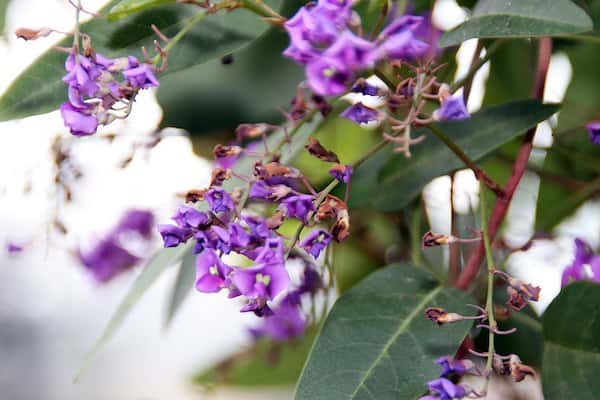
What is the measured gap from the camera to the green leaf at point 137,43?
0.45 metres

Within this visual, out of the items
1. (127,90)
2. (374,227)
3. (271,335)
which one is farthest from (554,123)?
(127,90)

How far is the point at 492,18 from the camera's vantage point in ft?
1.35

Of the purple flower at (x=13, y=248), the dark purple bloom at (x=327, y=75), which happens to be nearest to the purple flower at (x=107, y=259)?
the purple flower at (x=13, y=248)

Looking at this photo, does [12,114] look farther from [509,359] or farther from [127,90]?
[509,359]

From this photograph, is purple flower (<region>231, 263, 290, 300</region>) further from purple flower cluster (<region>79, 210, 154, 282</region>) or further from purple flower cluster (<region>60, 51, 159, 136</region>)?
purple flower cluster (<region>79, 210, 154, 282</region>)

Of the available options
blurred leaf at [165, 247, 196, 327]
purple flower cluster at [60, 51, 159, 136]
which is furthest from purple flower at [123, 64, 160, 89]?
blurred leaf at [165, 247, 196, 327]

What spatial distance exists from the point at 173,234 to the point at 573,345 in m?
0.22

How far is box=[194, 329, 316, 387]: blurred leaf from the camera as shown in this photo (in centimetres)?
92

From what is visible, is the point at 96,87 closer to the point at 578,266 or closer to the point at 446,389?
the point at 446,389

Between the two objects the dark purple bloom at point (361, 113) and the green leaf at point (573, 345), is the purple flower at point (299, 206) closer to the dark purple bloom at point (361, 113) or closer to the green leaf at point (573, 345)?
the dark purple bloom at point (361, 113)

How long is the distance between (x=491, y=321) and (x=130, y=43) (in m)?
0.23

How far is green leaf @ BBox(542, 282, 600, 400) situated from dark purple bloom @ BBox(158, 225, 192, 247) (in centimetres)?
21

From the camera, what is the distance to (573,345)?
0.47 m

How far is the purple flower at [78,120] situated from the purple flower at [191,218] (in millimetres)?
56
